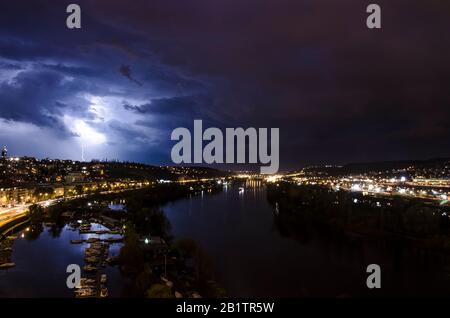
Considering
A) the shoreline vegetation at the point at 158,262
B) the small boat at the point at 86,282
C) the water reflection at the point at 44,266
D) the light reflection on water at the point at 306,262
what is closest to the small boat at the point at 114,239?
the water reflection at the point at 44,266

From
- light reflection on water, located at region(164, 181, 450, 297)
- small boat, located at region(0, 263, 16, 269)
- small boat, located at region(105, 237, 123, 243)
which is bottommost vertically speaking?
light reflection on water, located at region(164, 181, 450, 297)

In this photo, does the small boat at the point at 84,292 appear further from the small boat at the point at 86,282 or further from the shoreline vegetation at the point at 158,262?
the shoreline vegetation at the point at 158,262

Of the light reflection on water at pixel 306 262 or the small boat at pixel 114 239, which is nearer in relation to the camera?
the light reflection on water at pixel 306 262

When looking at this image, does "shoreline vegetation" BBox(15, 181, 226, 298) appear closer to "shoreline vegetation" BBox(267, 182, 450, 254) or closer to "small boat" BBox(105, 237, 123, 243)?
"small boat" BBox(105, 237, 123, 243)

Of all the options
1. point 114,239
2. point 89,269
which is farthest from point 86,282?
point 114,239

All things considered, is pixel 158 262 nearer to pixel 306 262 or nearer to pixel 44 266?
pixel 44 266

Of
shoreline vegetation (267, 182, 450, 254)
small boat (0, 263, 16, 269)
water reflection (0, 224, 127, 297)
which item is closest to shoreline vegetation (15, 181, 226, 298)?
water reflection (0, 224, 127, 297)

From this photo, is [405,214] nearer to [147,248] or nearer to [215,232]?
[215,232]
